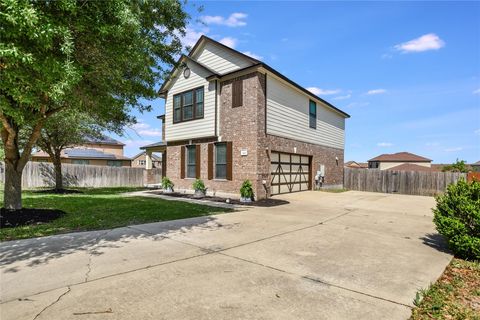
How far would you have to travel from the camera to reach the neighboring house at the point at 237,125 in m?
13.3

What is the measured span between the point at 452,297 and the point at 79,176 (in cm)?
2528

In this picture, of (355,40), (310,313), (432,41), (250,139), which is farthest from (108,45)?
(432,41)

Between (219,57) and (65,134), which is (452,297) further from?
(65,134)

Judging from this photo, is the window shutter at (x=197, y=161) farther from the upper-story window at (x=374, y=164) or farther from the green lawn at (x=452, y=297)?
the upper-story window at (x=374, y=164)

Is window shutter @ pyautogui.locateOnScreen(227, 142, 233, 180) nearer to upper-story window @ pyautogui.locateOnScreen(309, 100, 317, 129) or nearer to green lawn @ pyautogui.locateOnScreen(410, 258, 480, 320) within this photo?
upper-story window @ pyautogui.locateOnScreen(309, 100, 317, 129)

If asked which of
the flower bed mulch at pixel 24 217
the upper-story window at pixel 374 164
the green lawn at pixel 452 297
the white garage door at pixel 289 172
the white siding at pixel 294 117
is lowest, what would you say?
the green lawn at pixel 452 297

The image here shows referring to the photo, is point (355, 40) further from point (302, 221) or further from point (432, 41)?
point (302, 221)

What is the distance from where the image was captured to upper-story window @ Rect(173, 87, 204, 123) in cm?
1567

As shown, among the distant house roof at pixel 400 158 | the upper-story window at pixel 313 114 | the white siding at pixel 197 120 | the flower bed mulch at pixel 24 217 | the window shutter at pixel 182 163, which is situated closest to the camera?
the flower bed mulch at pixel 24 217

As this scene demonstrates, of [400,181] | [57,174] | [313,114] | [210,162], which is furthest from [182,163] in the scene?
[400,181]

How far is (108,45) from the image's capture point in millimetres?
5891

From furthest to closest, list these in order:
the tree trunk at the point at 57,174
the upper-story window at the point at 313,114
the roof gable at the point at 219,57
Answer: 1. the upper-story window at the point at 313,114
2. the tree trunk at the point at 57,174
3. the roof gable at the point at 219,57

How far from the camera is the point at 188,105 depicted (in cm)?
1633

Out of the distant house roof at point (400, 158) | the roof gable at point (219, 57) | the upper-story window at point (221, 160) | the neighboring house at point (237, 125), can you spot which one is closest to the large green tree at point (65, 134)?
the neighboring house at point (237, 125)
